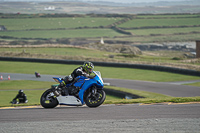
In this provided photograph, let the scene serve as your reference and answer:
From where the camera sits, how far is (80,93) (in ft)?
46.8

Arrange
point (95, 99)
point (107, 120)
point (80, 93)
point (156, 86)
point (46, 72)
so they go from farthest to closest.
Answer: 1. point (46, 72)
2. point (156, 86)
3. point (80, 93)
4. point (95, 99)
5. point (107, 120)

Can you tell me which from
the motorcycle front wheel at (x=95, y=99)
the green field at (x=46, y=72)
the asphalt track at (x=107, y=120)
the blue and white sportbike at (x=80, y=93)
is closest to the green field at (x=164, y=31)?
the green field at (x=46, y=72)

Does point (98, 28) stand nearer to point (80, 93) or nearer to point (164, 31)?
point (164, 31)

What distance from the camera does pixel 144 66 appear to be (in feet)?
166

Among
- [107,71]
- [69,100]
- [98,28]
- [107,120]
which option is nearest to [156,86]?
[107,71]

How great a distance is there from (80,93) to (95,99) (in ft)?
2.09

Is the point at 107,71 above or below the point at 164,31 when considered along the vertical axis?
below

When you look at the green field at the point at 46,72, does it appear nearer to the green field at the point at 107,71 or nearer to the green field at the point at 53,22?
the green field at the point at 107,71

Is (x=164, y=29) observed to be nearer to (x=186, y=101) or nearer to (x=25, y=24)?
(x=25, y=24)

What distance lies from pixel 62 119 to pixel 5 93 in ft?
69.0

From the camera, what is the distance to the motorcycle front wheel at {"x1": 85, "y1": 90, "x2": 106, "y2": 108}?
1398cm

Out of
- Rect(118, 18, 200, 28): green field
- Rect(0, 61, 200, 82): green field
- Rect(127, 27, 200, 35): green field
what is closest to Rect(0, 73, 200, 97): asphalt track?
Rect(0, 61, 200, 82): green field

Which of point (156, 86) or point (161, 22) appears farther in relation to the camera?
point (161, 22)

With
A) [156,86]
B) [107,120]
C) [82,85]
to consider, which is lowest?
[156,86]
